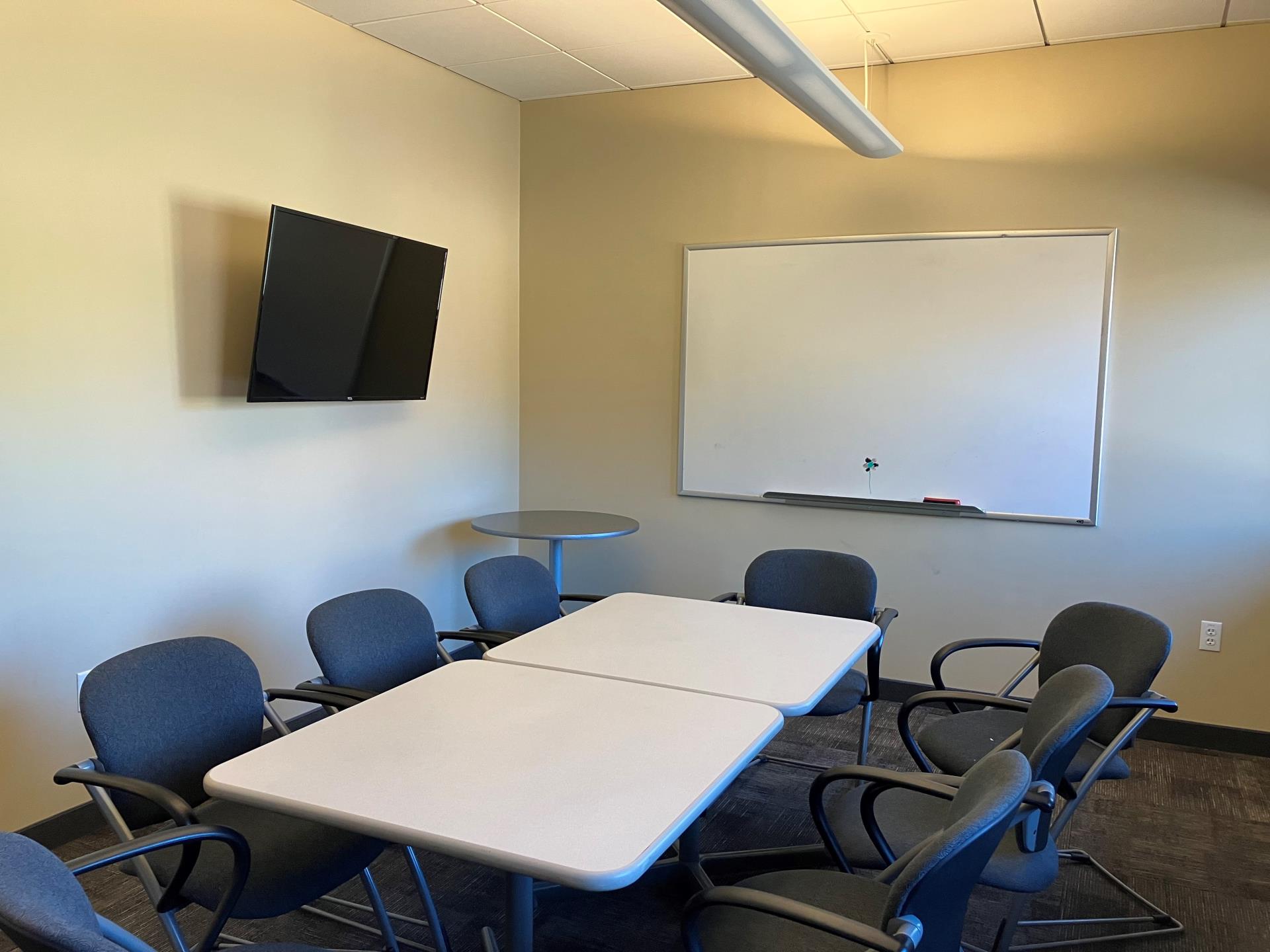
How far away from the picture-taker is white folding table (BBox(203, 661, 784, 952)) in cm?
168

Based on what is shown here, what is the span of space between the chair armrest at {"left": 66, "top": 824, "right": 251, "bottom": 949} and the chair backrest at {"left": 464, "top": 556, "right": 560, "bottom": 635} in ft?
4.85

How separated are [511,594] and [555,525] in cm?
97

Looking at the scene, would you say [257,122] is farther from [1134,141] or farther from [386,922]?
[1134,141]

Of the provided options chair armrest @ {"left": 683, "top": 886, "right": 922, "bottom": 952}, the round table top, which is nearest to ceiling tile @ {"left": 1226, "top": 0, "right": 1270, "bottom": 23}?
the round table top

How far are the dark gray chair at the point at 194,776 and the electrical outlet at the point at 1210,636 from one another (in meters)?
3.42

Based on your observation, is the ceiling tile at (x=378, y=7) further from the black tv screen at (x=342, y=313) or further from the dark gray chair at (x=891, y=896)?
the dark gray chair at (x=891, y=896)

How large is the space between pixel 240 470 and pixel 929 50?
3.34 meters

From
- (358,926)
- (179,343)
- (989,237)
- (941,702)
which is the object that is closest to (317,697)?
(358,926)

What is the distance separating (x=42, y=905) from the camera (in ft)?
4.54

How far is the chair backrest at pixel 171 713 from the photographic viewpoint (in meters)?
2.21

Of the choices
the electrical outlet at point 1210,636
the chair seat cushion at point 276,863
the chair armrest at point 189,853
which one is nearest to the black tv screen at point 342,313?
the chair seat cushion at point 276,863

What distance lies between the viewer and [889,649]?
4.69 m

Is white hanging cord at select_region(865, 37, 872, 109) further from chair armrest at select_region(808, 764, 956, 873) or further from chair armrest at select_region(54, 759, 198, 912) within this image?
chair armrest at select_region(54, 759, 198, 912)

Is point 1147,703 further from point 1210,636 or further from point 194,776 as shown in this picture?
point 194,776
